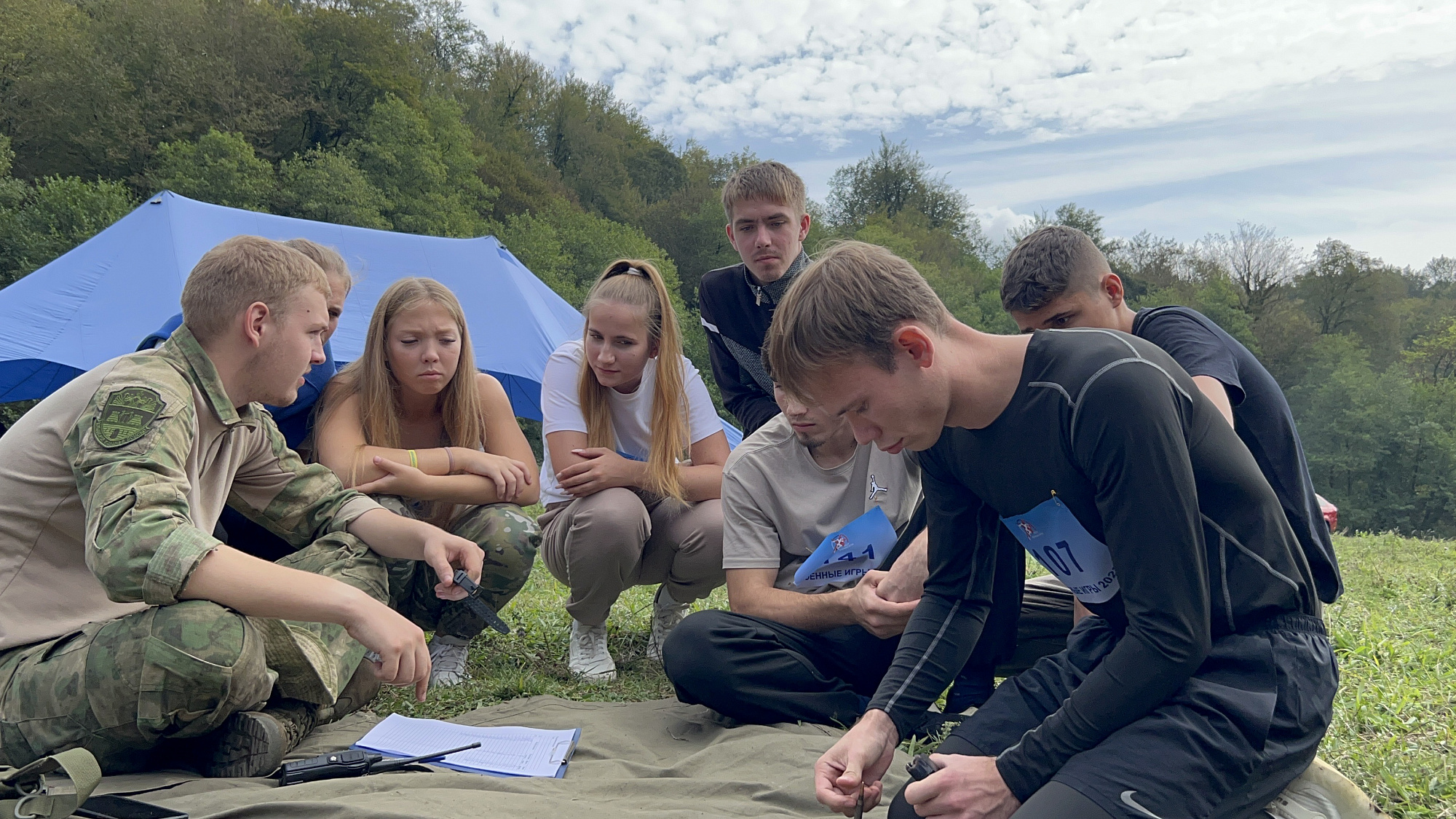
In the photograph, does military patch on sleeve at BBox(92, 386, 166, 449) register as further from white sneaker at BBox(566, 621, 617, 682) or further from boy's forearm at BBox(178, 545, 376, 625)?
white sneaker at BBox(566, 621, 617, 682)

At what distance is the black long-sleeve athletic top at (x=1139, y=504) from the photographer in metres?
1.44

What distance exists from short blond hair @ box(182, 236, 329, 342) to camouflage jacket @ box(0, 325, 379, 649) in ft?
0.18

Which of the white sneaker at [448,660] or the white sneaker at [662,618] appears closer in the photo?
the white sneaker at [448,660]

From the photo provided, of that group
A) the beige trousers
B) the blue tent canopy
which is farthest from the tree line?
the beige trousers

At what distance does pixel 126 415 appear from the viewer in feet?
6.57

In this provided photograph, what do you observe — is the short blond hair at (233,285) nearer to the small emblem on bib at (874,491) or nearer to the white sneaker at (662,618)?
the small emblem on bib at (874,491)

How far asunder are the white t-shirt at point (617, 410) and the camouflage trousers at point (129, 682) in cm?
143

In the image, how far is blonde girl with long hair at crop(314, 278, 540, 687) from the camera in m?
3.11

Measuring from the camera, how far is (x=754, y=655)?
2621 mm

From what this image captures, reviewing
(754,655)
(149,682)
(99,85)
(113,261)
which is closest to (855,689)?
(754,655)

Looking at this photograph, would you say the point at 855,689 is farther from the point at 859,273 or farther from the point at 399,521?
the point at 859,273

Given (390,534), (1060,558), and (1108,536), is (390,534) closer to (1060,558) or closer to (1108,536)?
(1060,558)

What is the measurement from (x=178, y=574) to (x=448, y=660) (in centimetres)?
150

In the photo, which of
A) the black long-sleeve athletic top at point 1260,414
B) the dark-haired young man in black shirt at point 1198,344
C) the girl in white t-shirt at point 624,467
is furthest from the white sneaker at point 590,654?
the black long-sleeve athletic top at point 1260,414
